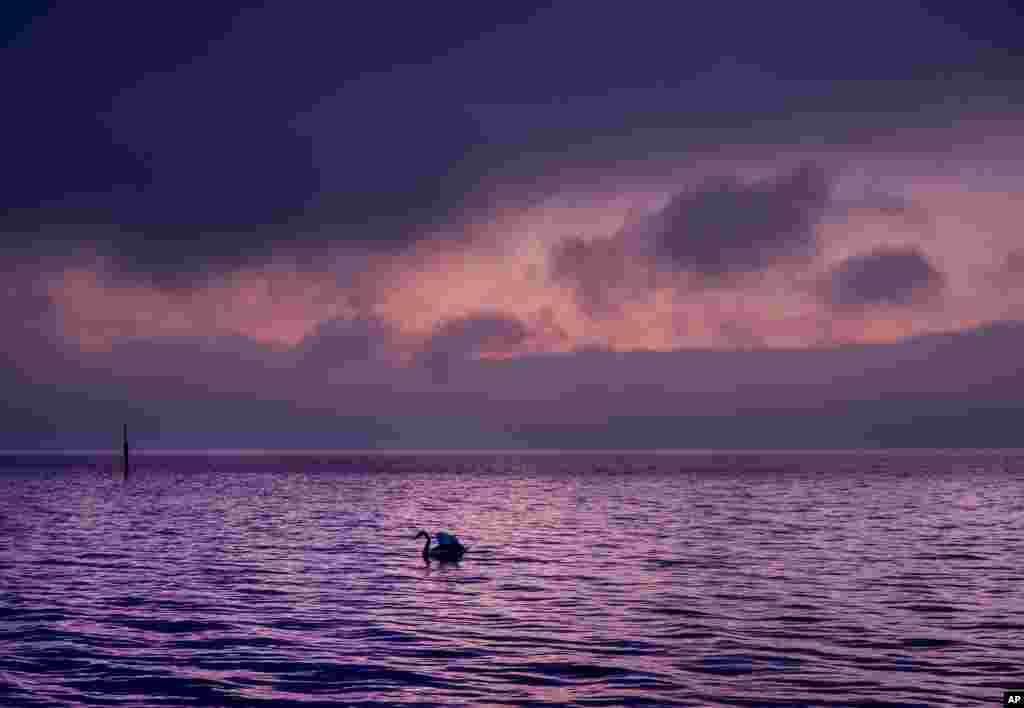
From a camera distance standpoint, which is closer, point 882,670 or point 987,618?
point 882,670

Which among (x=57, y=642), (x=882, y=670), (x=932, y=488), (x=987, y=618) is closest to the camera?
(x=882, y=670)

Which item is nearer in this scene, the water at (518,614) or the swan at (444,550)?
the water at (518,614)

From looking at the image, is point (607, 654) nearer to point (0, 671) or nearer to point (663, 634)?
point (663, 634)

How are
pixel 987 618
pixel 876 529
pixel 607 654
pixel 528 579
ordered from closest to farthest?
pixel 607 654 < pixel 987 618 < pixel 528 579 < pixel 876 529

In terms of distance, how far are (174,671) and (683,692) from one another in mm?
10786

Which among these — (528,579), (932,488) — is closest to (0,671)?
(528,579)

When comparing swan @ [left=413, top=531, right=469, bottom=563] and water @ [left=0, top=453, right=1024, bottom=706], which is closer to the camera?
water @ [left=0, top=453, right=1024, bottom=706]

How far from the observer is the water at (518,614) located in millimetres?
19094

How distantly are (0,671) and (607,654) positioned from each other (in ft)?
43.7

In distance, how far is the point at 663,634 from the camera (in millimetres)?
24109

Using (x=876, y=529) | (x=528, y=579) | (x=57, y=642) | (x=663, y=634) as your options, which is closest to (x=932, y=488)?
(x=876, y=529)

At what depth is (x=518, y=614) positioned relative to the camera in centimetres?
2730

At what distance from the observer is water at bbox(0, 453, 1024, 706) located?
19.1 m

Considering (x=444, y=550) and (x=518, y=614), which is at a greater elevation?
(x=444, y=550)
